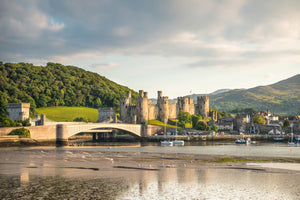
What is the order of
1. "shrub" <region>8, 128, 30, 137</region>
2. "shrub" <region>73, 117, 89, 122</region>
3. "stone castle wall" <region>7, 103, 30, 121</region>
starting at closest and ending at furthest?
1. "shrub" <region>8, 128, 30, 137</region>
2. "stone castle wall" <region>7, 103, 30, 121</region>
3. "shrub" <region>73, 117, 89, 122</region>

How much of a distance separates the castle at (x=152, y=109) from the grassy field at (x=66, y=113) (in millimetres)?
26041

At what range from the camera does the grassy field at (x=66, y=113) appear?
145 m

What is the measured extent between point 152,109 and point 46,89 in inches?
2324

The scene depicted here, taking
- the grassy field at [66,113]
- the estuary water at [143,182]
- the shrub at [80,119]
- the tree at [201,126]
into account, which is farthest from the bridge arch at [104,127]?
the estuary water at [143,182]

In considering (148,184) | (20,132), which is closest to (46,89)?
(20,132)

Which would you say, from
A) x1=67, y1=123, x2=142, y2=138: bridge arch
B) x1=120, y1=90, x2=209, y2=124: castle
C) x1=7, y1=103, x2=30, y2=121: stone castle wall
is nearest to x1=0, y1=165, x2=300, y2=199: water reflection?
x1=67, y1=123, x2=142, y2=138: bridge arch

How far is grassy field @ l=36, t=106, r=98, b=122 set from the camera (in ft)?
477

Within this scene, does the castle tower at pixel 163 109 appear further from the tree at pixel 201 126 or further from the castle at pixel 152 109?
the tree at pixel 201 126

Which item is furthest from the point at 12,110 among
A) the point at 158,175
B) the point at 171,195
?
the point at 171,195

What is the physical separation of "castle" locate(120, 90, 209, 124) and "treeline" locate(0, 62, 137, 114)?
36000mm

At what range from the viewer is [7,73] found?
166m

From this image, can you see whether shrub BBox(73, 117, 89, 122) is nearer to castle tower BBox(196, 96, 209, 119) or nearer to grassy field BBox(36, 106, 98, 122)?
grassy field BBox(36, 106, 98, 122)

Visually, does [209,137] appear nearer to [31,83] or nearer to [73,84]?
[31,83]

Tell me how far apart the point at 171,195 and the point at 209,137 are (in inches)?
3346
